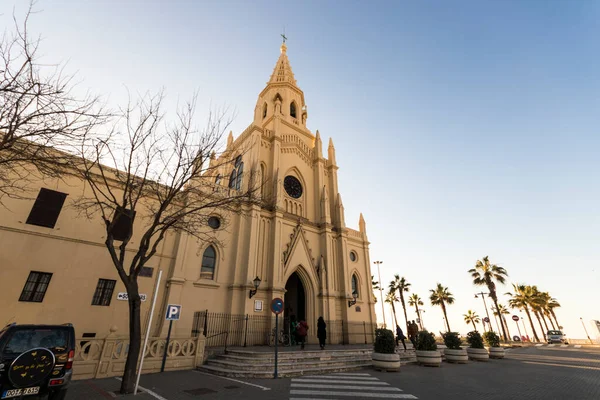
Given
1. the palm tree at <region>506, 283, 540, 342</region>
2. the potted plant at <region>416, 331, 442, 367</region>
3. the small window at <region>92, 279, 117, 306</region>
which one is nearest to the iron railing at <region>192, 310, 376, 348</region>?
the small window at <region>92, 279, 117, 306</region>

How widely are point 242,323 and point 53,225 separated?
1117 cm

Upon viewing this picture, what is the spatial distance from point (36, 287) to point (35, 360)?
31.6ft

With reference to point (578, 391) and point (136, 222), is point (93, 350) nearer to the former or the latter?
point (136, 222)

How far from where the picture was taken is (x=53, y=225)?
13125 millimetres

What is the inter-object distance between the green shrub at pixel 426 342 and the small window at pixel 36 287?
18380 millimetres

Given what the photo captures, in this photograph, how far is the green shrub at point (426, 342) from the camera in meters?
13.7

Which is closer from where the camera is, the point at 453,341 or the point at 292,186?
the point at 453,341

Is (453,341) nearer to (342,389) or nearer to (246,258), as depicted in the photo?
(342,389)

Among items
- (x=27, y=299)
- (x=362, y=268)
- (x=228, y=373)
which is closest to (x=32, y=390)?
(x=228, y=373)

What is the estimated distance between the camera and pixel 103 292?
1356cm

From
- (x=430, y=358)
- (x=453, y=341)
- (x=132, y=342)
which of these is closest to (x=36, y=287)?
(x=132, y=342)

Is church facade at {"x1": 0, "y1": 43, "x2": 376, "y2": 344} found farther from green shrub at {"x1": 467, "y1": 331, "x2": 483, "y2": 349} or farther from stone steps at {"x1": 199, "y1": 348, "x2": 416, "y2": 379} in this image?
Answer: green shrub at {"x1": 467, "y1": 331, "x2": 483, "y2": 349}

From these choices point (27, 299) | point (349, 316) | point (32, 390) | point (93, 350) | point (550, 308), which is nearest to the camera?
point (32, 390)

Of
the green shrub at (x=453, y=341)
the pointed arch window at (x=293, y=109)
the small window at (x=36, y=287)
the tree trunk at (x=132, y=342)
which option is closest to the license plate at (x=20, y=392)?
the tree trunk at (x=132, y=342)
